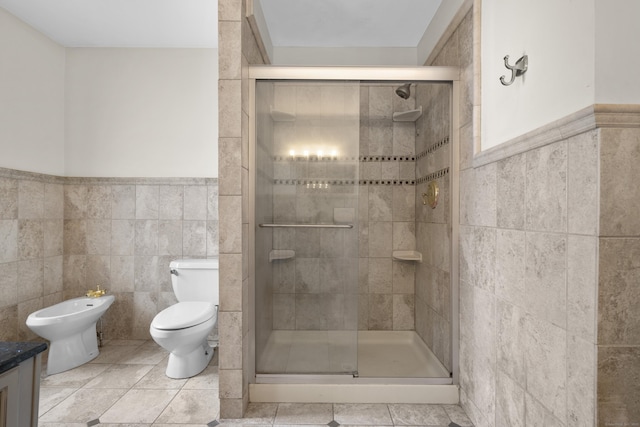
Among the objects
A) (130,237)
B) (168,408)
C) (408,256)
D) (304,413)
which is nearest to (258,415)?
(304,413)

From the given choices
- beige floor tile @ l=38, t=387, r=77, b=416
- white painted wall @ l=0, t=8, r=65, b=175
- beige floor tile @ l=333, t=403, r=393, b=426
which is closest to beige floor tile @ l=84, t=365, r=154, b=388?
beige floor tile @ l=38, t=387, r=77, b=416

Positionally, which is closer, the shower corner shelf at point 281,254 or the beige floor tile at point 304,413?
the beige floor tile at point 304,413

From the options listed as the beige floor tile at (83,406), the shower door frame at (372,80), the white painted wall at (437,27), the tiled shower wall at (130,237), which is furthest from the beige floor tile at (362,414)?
the white painted wall at (437,27)

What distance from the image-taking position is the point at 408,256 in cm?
292

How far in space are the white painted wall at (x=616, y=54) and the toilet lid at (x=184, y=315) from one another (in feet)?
7.64

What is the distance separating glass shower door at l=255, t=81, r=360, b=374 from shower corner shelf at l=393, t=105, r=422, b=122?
896mm

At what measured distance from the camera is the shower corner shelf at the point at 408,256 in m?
2.88

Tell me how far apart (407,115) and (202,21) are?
1772 millimetres

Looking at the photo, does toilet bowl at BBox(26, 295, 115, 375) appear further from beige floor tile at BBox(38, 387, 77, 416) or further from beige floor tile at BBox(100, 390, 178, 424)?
beige floor tile at BBox(100, 390, 178, 424)

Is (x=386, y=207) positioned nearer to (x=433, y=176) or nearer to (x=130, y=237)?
(x=433, y=176)

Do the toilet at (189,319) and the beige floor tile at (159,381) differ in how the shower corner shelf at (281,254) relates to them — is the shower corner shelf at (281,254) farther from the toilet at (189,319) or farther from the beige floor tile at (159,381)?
the beige floor tile at (159,381)

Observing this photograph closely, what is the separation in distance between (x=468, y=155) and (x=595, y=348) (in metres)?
1.18

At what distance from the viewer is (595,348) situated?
1.02 metres

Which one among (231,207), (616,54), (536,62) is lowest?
(231,207)
